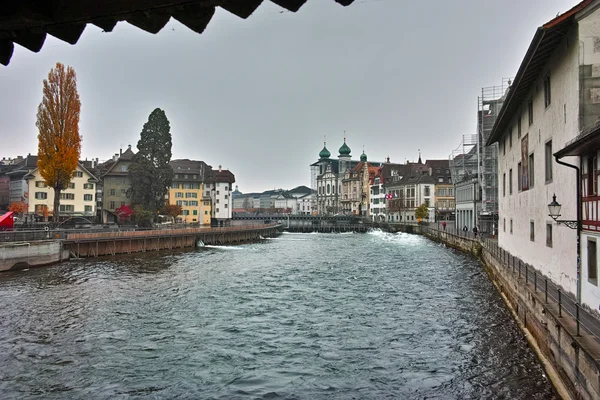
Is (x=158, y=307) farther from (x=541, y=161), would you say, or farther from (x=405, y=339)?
(x=541, y=161)

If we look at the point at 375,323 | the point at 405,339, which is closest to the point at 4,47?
the point at 405,339

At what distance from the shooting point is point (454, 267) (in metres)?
37.4

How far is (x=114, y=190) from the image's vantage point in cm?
8238

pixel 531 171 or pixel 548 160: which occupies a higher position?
pixel 548 160

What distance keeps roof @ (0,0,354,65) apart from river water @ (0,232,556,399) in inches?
373

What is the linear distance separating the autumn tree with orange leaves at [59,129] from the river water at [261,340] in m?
22.1

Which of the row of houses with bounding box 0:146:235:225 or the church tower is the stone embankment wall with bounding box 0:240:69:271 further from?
the church tower

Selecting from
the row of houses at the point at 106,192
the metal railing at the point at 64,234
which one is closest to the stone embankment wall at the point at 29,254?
the metal railing at the point at 64,234

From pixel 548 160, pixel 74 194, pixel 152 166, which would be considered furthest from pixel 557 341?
pixel 74 194

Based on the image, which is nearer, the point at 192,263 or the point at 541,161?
the point at 541,161

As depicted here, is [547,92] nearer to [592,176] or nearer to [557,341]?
[592,176]

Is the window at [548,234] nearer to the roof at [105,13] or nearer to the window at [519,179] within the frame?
the window at [519,179]

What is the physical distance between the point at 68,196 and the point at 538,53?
70.4 metres

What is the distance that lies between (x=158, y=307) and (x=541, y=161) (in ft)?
60.3
